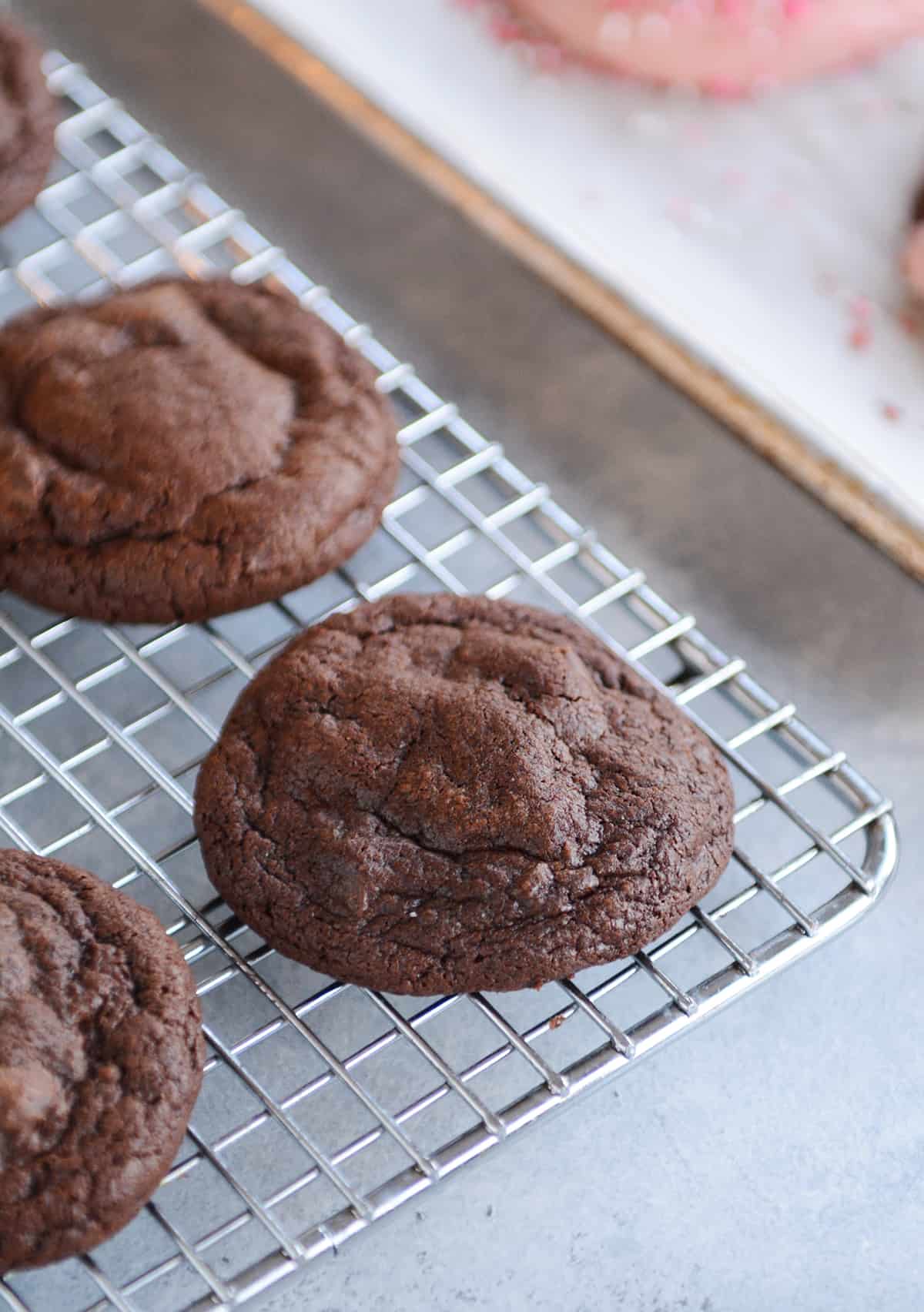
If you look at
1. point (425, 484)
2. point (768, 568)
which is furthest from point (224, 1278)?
point (768, 568)

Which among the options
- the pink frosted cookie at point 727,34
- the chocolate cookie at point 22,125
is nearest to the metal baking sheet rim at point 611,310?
the pink frosted cookie at point 727,34

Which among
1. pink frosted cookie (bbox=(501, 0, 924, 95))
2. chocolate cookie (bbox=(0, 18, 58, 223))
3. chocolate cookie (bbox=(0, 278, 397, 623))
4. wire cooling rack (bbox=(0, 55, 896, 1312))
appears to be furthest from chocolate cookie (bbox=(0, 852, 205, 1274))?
pink frosted cookie (bbox=(501, 0, 924, 95))

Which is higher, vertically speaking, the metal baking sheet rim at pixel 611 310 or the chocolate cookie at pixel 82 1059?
the metal baking sheet rim at pixel 611 310

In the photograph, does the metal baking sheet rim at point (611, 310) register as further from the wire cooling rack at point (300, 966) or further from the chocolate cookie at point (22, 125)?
the chocolate cookie at point (22, 125)

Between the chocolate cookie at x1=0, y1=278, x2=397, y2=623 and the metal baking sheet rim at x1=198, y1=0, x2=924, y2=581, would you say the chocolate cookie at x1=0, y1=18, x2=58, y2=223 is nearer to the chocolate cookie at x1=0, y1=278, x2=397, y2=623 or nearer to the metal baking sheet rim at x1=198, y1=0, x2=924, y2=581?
the chocolate cookie at x1=0, y1=278, x2=397, y2=623

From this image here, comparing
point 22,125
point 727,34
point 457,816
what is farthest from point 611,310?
point 457,816

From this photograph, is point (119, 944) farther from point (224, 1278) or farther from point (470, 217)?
point (470, 217)
